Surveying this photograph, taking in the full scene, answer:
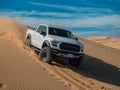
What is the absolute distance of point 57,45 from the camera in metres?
16.8

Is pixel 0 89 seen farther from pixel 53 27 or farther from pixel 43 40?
pixel 53 27

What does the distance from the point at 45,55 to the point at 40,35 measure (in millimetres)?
1678

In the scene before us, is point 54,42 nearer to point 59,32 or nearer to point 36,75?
point 59,32

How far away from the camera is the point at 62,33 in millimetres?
18609

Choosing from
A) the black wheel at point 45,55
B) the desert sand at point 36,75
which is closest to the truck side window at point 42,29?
the desert sand at point 36,75

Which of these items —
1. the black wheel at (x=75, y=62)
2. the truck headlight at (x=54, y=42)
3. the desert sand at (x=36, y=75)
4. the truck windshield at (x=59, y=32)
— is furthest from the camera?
the truck windshield at (x=59, y=32)

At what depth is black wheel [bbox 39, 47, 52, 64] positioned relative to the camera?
16.8 metres

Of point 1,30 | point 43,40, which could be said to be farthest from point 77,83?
point 1,30

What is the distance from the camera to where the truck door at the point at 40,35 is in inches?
717

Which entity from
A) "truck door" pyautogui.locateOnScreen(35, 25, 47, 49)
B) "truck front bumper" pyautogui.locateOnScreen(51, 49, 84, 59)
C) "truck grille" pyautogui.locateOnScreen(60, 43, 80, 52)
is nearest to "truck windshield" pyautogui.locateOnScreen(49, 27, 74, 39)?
"truck door" pyautogui.locateOnScreen(35, 25, 47, 49)

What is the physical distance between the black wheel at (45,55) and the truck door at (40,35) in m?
0.95

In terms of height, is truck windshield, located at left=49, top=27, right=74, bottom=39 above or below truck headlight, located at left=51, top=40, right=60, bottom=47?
above

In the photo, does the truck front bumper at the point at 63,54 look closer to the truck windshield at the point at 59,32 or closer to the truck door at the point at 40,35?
the truck door at the point at 40,35

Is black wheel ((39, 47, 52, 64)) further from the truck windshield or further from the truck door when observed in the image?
the truck windshield
